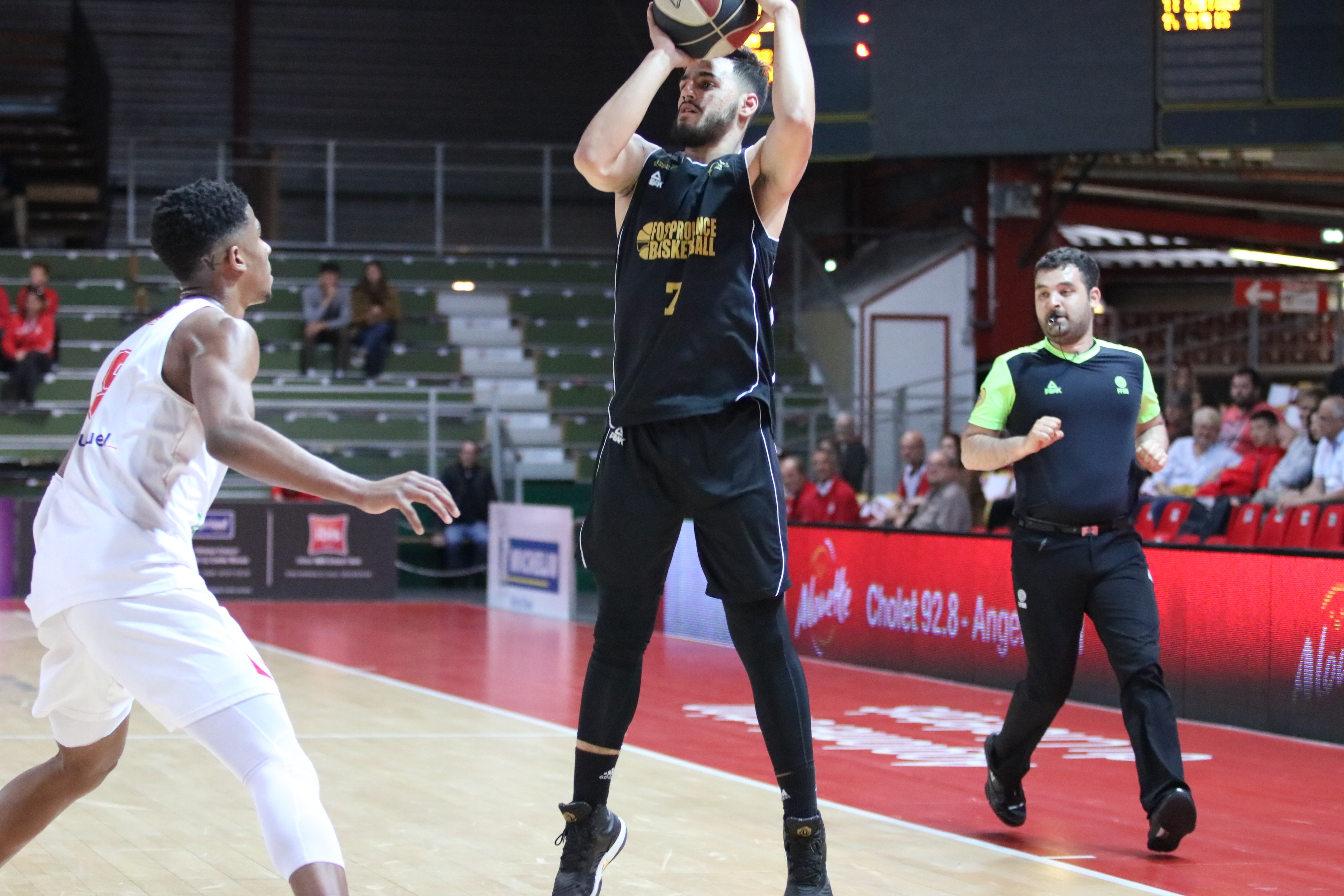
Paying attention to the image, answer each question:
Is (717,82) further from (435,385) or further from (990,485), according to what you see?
(435,385)

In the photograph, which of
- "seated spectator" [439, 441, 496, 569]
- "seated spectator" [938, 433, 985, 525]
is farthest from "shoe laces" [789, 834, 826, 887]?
"seated spectator" [439, 441, 496, 569]

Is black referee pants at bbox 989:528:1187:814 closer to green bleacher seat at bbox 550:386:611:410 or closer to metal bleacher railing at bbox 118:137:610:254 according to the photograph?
green bleacher seat at bbox 550:386:611:410

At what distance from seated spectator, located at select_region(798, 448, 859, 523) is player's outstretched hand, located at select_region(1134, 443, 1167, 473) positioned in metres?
8.26

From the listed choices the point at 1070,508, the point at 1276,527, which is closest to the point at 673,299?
the point at 1070,508

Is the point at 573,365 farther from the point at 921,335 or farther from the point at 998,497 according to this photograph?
the point at 998,497

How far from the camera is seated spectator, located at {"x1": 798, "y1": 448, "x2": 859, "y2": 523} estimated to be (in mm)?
14711

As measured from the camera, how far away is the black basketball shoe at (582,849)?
454 cm

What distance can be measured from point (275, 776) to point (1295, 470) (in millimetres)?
10029

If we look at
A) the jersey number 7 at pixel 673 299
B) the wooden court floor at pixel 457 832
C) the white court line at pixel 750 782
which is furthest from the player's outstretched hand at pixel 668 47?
the white court line at pixel 750 782

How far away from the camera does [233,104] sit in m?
24.8

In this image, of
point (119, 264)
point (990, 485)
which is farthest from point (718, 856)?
point (119, 264)

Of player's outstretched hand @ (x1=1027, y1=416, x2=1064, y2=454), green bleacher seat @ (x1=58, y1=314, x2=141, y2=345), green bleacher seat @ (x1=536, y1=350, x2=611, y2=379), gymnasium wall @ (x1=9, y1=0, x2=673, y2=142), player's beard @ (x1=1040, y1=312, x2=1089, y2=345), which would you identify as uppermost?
gymnasium wall @ (x1=9, y1=0, x2=673, y2=142)

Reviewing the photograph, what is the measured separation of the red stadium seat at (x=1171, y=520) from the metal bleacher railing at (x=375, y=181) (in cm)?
1204

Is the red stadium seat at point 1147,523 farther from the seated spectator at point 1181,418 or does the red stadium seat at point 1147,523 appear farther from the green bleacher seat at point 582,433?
the green bleacher seat at point 582,433
